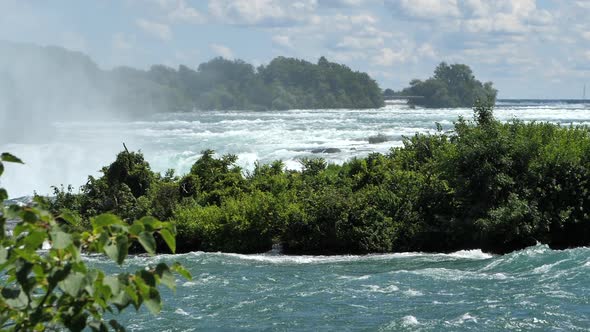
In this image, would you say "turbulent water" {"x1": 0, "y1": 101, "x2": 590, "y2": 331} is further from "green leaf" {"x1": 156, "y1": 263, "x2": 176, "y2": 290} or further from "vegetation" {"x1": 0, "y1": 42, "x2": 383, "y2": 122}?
"vegetation" {"x1": 0, "y1": 42, "x2": 383, "y2": 122}

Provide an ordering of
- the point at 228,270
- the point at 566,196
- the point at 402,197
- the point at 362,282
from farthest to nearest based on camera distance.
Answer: the point at 402,197 → the point at 566,196 → the point at 228,270 → the point at 362,282

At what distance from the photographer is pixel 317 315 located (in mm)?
14336

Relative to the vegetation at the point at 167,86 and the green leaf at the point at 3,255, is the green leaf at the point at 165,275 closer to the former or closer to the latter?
the green leaf at the point at 3,255

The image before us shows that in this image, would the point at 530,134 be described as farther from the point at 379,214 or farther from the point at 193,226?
the point at 193,226

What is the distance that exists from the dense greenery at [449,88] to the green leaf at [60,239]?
537 feet

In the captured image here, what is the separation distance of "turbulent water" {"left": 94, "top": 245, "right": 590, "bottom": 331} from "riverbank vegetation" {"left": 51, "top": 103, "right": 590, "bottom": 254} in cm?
84

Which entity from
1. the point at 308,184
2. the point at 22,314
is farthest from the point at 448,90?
the point at 22,314

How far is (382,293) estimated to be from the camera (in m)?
15.8

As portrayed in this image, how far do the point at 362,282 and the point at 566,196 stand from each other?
6.27 metres

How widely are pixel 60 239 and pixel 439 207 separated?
18.9m

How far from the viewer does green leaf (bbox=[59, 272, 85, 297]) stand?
357 cm

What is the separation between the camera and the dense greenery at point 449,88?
166750mm

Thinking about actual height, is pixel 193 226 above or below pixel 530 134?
below

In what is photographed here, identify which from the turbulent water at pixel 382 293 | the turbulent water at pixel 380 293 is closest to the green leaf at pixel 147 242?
the turbulent water at pixel 382 293
